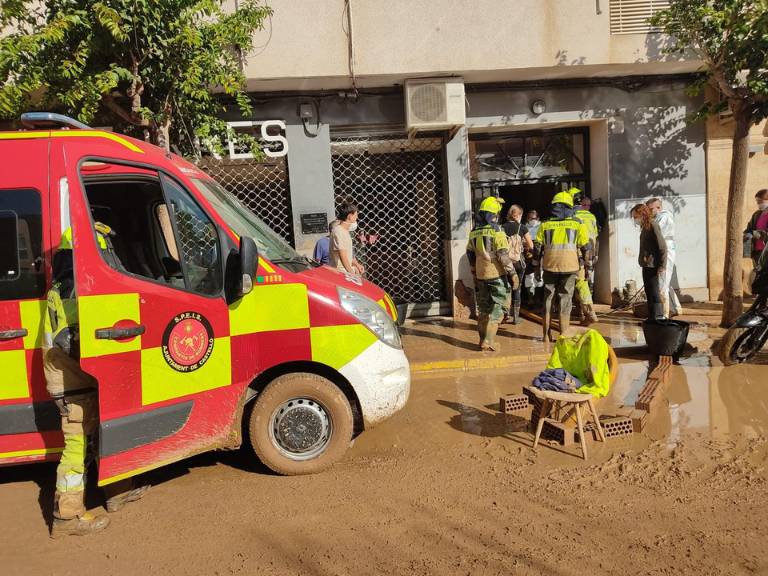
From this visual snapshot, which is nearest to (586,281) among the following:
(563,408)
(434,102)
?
(434,102)

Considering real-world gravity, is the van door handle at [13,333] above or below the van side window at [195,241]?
below

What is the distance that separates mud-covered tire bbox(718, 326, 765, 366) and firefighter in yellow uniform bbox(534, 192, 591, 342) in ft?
6.01

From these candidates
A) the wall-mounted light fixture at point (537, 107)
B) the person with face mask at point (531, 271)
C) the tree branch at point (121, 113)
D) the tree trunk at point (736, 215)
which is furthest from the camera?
the person with face mask at point (531, 271)

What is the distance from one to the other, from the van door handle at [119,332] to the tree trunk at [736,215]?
24.3 ft

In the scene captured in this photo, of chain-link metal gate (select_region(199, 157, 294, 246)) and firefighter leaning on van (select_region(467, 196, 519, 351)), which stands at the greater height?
chain-link metal gate (select_region(199, 157, 294, 246))

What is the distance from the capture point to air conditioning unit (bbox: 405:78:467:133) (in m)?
8.39

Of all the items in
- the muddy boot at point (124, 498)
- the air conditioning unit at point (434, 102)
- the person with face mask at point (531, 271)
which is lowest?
the muddy boot at point (124, 498)

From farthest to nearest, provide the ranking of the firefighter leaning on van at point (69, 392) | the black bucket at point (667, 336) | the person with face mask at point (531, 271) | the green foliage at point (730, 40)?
1. the person with face mask at point (531, 271)
2. the green foliage at point (730, 40)
3. the black bucket at point (667, 336)
4. the firefighter leaning on van at point (69, 392)

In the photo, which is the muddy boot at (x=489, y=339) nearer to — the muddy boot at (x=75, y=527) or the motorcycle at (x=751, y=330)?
the motorcycle at (x=751, y=330)

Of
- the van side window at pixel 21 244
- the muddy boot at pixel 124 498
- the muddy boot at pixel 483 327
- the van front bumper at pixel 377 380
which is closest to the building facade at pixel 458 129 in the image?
the muddy boot at pixel 483 327

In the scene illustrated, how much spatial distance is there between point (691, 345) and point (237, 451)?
554 centimetres

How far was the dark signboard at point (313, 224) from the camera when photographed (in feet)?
29.1

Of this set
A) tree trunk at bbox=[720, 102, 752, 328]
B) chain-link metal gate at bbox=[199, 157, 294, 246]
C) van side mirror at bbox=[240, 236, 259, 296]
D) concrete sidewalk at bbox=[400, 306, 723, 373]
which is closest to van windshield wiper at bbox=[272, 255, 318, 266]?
van side mirror at bbox=[240, 236, 259, 296]

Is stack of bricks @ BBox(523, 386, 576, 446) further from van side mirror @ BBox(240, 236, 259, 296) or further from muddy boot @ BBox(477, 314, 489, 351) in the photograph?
muddy boot @ BBox(477, 314, 489, 351)
